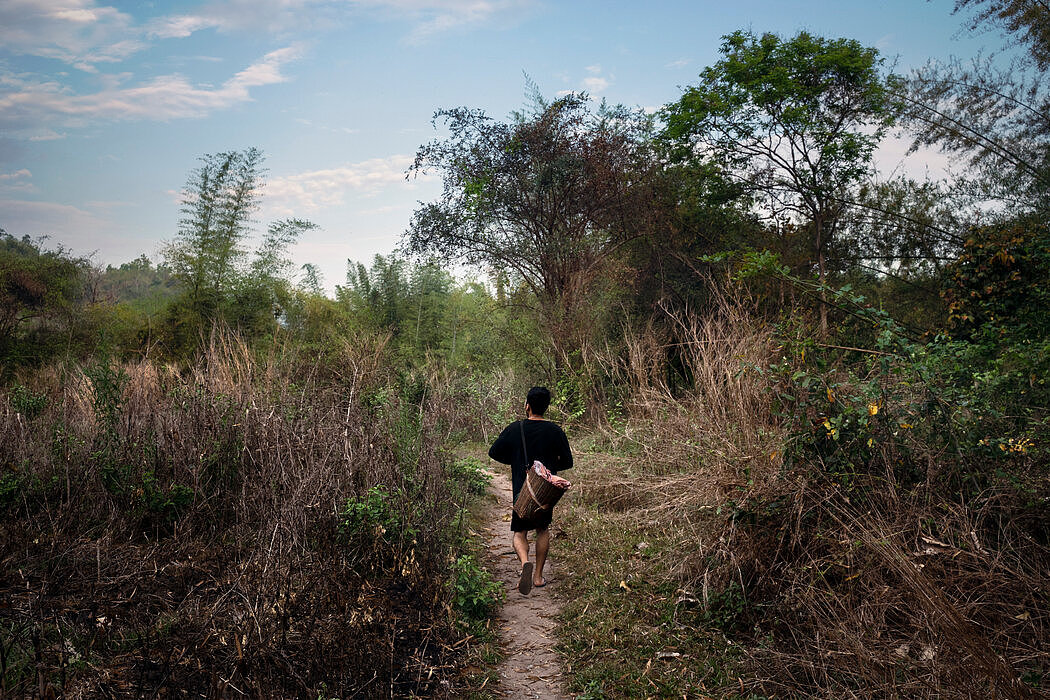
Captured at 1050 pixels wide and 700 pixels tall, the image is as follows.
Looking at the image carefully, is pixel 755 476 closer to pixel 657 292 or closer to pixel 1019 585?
pixel 1019 585

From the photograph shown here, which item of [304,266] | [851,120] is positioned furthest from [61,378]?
[851,120]

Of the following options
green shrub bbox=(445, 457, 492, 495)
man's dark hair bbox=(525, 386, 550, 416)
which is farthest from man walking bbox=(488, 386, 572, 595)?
green shrub bbox=(445, 457, 492, 495)

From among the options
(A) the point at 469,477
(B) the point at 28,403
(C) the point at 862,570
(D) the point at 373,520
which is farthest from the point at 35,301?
(C) the point at 862,570

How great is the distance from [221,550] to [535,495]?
7.35ft

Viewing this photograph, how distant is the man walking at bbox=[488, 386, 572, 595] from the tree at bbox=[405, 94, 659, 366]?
8907 millimetres

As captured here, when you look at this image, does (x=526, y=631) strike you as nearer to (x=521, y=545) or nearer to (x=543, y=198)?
(x=521, y=545)

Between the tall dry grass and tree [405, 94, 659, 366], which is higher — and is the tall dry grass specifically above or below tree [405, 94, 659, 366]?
below

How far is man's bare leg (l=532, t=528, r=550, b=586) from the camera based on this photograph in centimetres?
476

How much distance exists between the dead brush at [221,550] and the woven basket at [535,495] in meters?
0.65

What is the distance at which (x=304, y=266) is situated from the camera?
17.1m

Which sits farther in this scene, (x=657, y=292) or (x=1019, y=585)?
(x=657, y=292)

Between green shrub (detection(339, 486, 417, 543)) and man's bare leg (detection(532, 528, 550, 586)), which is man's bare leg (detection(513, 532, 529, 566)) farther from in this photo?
green shrub (detection(339, 486, 417, 543))

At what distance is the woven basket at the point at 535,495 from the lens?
4.41 meters

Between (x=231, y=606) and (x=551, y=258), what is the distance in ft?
40.4
